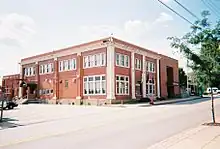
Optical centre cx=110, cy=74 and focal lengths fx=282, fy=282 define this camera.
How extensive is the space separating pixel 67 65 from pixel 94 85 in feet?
25.7

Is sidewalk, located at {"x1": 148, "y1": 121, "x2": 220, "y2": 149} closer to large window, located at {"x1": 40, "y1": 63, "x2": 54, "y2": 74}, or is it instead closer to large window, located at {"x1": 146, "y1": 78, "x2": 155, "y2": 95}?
large window, located at {"x1": 146, "y1": 78, "x2": 155, "y2": 95}

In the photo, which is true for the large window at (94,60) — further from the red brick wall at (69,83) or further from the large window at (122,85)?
the large window at (122,85)

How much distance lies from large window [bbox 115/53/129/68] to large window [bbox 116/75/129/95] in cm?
189

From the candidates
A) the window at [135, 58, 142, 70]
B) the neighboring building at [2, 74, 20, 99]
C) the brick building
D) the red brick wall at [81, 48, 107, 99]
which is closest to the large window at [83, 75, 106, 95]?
the brick building

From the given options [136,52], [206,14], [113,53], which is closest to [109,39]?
[113,53]

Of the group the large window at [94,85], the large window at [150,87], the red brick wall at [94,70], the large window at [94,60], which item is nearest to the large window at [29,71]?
the red brick wall at [94,70]

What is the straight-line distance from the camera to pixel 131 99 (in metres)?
42.7

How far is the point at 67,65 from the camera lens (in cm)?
4712

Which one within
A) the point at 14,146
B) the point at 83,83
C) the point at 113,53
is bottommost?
the point at 14,146

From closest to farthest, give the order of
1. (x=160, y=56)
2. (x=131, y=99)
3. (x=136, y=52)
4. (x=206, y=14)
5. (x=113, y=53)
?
(x=206, y=14), (x=113, y=53), (x=131, y=99), (x=136, y=52), (x=160, y=56)

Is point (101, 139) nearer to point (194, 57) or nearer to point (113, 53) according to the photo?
point (194, 57)

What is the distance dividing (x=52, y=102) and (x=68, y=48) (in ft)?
31.9

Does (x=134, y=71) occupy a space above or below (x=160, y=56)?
below

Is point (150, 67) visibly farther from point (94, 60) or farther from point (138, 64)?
point (94, 60)
